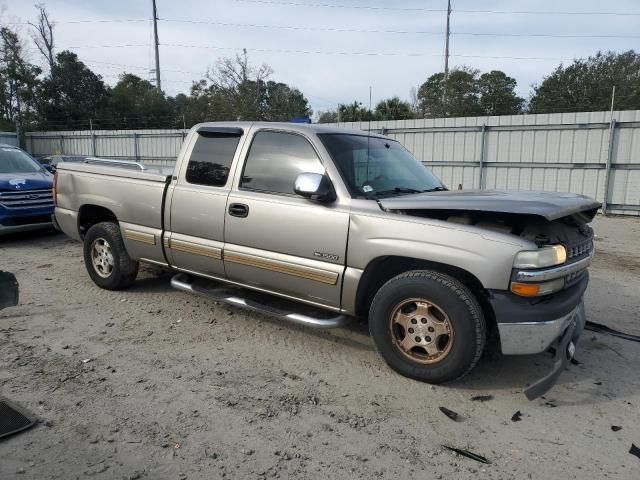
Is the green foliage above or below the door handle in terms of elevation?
above

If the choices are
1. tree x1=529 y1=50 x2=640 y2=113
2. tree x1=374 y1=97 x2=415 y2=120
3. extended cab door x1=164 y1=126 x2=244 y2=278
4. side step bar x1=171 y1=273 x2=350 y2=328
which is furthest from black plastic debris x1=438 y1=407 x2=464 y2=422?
tree x1=529 y1=50 x2=640 y2=113

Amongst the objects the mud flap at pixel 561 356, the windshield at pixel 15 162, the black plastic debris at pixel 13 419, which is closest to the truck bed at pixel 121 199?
the black plastic debris at pixel 13 419

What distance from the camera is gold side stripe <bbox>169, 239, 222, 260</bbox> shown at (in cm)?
445

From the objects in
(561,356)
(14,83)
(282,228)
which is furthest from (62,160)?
(14,83)

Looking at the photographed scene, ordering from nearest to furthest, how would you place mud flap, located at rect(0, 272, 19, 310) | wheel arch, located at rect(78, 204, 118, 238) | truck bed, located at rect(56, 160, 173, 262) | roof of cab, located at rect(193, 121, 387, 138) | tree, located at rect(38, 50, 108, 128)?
mud flap, located at rect(0, 272, 19, 310) < roof of cab, located at rect(193, 121, 387, 138) < truck bed, located at rect(56, 160, 173, 262) < wheel arch, located at rect(78, 204, 118, 238) < tree, located at rect(38, 50, 108, 128)

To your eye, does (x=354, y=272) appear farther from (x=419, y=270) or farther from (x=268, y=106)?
(x=268, y=106)

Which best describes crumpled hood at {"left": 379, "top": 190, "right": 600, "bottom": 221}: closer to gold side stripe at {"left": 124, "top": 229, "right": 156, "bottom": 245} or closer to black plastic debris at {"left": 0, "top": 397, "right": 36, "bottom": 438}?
gold side stripe at {"left": 124, "top": 229, "right": 156, "bottom": 245}

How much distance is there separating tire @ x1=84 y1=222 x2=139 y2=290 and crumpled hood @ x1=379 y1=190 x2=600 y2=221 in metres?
3.19

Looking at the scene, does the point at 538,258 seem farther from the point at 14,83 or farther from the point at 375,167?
the point at 14,83

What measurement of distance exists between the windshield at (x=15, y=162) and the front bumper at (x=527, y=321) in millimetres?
8971

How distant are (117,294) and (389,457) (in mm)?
3953

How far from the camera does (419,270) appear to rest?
3.52 meters

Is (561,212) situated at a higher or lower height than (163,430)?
higher

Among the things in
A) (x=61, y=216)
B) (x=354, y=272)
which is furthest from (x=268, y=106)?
(x=354, y=272)
